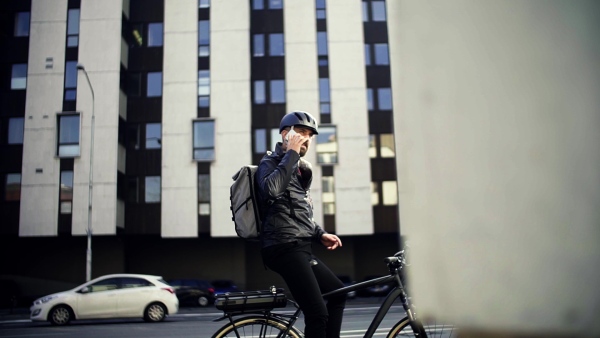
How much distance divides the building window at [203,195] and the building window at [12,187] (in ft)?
31.1

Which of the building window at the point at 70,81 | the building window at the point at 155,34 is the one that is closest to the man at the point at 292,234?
the building window at the point at 70,81

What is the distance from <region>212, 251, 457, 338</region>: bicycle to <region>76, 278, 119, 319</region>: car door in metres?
13.0

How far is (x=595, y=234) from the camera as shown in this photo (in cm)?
113

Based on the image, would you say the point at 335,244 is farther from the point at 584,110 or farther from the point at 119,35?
the point at 119,35

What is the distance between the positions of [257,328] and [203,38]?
1100 inches

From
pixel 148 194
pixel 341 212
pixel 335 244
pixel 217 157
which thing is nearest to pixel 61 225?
pixel 148 194

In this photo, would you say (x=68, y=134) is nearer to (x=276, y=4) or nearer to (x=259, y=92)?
(x=259, y=92)

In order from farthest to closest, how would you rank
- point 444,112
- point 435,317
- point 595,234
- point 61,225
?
point 61,225 < point 435,317 < point 444,112 < point 595,234

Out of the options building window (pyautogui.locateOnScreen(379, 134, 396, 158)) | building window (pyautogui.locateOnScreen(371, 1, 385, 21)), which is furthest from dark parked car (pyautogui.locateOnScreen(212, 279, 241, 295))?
building window (pyautogui.locateOnScreen(371, 1, 385, 21))

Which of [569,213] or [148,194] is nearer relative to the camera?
[569,213]

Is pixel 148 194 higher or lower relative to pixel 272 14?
lower

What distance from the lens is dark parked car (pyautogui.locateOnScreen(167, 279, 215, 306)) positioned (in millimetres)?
25297

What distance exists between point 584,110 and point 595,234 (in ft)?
0.90

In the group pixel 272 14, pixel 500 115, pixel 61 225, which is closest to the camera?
pixel 500 115
